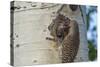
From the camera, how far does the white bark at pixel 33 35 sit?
2225 millimetres

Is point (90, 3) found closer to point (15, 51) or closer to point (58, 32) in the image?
point (58, 32)

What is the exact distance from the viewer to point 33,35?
230 centimetres

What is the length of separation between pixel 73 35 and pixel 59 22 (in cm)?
27

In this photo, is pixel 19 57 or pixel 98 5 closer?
pixel 19 57

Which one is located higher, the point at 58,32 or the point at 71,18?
the point at 71,18

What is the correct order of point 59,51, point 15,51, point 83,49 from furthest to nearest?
point 83,49 < point 59,51 < point 15,51

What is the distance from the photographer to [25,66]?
2260 mm

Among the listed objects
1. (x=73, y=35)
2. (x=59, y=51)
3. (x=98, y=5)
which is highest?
(x=98, y=5)

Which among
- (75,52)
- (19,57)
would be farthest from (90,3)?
(19,57)

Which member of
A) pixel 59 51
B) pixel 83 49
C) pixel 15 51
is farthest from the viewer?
pixel 83 49

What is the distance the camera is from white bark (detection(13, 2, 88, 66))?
2225mm

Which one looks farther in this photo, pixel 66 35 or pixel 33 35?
pixel 66 35

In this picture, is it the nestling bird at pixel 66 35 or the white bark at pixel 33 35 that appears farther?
the nestling bird at pixel 66 35

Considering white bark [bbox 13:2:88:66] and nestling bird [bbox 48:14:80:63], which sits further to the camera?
nestling bird [bbox 48:14:80:63]
